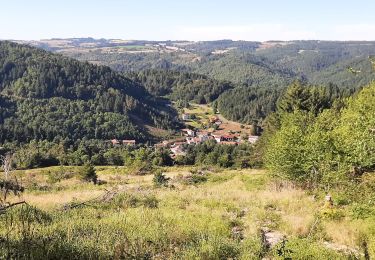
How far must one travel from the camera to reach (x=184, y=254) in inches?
314

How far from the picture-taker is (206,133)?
509ft

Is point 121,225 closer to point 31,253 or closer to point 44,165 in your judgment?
point 31,253

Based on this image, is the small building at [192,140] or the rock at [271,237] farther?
the small building at [192,140]

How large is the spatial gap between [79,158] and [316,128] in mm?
60646

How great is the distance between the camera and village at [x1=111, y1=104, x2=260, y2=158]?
455 feet

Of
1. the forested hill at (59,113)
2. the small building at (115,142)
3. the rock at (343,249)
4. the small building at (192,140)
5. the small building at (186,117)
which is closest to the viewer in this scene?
the rock at (343,249)

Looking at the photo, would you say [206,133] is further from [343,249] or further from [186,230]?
[343,249]

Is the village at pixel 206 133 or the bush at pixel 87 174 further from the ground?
the bush at pixel 87 174

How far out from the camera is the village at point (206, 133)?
138625mm

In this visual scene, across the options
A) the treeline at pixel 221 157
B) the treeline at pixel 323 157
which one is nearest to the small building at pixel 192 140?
the treeline at pixel 221 157

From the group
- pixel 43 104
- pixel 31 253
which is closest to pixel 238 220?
pixel 31 253

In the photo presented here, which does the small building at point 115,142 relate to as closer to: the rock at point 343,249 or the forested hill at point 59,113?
the forested hill at point 59,113

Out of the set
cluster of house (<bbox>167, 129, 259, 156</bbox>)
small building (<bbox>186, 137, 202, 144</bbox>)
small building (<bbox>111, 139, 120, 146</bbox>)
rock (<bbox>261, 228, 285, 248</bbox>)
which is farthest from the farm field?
rock (<bbox>261, 228, 285, 248</bbox>)

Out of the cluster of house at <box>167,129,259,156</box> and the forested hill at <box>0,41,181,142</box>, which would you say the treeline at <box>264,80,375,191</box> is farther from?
the forested hill at <box>0,41,181,142</box>
